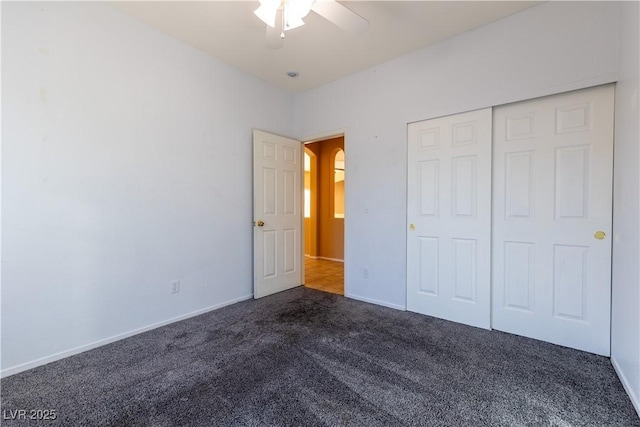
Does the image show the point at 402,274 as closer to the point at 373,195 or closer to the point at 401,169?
the point at 373,195

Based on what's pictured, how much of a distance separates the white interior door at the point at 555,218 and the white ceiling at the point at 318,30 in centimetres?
93

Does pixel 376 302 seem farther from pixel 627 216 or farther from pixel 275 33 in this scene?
pixel 275 33

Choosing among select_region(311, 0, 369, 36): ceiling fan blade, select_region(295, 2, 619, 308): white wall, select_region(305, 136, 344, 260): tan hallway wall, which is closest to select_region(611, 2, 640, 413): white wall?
select_region(295, 2, 619, 308): white wall

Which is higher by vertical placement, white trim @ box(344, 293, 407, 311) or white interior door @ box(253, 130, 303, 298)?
white interior door @ box(253, 130, 303, 298)

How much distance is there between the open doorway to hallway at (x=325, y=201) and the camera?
5.89 meters

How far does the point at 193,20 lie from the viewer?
8.00ft

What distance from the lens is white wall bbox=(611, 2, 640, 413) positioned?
1570 mm

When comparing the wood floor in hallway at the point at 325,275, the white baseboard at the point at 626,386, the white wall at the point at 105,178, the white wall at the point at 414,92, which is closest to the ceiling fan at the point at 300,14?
the white wall at the point at 414,92

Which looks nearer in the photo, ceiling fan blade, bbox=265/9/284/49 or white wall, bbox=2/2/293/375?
white wall, bbox=2/2/293/375

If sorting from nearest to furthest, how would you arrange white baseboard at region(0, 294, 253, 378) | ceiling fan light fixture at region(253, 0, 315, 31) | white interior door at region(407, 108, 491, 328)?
1. ceiling fan light fixture at region(253, 0, 315, 31)
2. white baseboard at region(0, 294, 253, 378)
3. white interior door at region(407, 108, 491, 328)

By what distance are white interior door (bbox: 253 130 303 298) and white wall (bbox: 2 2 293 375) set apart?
332 millimetres

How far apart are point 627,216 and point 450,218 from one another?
1.20m

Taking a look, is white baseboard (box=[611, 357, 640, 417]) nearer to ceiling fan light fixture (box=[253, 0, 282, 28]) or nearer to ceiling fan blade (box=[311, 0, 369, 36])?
ceiling fan blade (box=[311, 0, 369, 36])

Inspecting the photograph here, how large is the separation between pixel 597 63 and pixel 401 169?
1.65 meters
